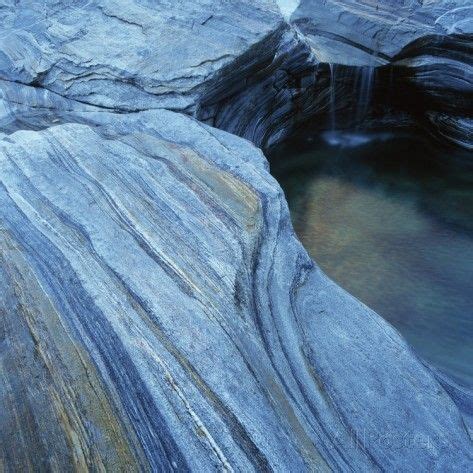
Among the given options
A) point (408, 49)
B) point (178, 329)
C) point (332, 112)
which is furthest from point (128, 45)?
point (178, 329)

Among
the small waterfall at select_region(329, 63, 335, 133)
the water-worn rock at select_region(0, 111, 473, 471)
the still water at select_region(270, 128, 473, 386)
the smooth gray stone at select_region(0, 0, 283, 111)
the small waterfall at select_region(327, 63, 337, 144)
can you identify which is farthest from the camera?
the small waterfall at select_region(327, 63, 337, 144)

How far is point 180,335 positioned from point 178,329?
38 millimetres

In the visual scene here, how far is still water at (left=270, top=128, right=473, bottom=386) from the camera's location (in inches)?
179

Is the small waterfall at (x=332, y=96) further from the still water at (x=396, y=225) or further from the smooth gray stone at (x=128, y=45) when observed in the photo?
the smooth gray stone at (x=128, y=45)

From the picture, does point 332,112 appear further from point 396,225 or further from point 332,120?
point 396,225

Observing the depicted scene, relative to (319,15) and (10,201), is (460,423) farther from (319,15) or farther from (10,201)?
(319,15)

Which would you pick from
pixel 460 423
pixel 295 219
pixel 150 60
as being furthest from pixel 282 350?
pixel 150 60

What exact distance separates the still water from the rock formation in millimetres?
1010

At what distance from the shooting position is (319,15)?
732cm

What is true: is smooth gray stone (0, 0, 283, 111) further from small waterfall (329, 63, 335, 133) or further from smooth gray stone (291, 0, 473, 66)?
smooth gray stone (291, 0, 473, 66)

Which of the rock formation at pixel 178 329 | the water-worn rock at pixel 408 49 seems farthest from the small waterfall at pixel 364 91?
the rock formation at pixel 178 329

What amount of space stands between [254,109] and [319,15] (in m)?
1.88

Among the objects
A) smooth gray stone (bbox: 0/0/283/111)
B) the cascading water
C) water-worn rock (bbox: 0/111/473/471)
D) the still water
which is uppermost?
smooth gray stone (bbox: 0/0/283/111)

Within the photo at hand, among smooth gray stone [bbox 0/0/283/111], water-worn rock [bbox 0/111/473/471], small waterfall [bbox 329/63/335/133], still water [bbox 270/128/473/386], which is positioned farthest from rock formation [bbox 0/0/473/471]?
small waterfall [bbox 329/63/335/133]
